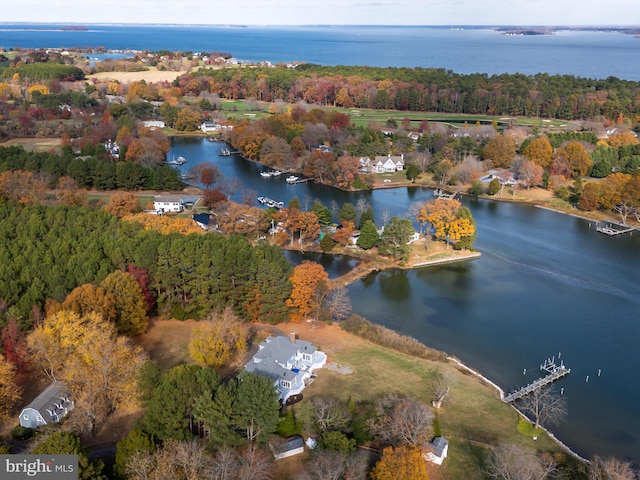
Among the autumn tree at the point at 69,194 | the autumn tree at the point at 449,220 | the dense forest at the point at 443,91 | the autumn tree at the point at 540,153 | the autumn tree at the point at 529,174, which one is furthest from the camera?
the dense forest at the point at 443,91

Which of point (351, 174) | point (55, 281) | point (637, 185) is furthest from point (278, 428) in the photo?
point (637, 185)

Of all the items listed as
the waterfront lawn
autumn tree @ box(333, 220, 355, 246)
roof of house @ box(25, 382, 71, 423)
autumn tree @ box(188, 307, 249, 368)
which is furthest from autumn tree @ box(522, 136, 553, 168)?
roof of house @ box(25, 382, 71, 423)

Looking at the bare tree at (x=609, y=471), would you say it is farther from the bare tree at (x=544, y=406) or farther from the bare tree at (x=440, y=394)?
the bare tree at (x=440, y=394)

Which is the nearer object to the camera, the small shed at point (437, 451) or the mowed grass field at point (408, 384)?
the small shed at point (437, 451)

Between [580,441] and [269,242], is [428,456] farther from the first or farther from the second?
[269,242]

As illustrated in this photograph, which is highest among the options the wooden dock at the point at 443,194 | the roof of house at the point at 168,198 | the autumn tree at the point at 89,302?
the wooden dock at the point at 443,194

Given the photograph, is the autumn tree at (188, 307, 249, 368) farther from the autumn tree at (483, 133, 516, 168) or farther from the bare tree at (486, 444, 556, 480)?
the autumn tree at (483, 133, 516, 168)

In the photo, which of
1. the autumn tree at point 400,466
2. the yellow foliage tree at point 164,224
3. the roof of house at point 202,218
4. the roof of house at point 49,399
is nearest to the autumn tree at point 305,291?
the yellow foliage tree at point 164,224
